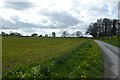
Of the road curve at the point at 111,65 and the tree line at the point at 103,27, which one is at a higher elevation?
the tree line at the point at 103,27

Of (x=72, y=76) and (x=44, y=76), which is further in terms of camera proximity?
(x=72, y=76)

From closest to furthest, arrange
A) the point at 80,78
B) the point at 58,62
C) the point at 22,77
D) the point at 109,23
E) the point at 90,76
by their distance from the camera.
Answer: the point at 22,77
the point at 80,78
the point at 90,76
the point at 58,62
the point at 109,23

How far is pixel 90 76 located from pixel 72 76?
3.94 ft

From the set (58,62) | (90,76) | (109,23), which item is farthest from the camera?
(109,23)

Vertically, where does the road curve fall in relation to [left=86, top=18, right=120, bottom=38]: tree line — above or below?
below

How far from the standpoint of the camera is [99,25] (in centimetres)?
19388

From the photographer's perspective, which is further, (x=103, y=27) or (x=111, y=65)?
(x=103, y=27)

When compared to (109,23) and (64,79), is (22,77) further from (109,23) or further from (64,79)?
(109,23)

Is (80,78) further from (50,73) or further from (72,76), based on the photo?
(50,73)

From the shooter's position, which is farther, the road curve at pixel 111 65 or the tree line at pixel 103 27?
the tree line at pixel 103 27

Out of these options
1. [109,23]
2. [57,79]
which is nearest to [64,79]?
[57,79]

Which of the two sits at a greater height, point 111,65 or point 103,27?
point 103,27

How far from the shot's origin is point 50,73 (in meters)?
13.0

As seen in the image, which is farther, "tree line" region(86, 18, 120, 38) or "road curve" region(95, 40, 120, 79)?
"tree line" region(86, 18, 120, 38)
